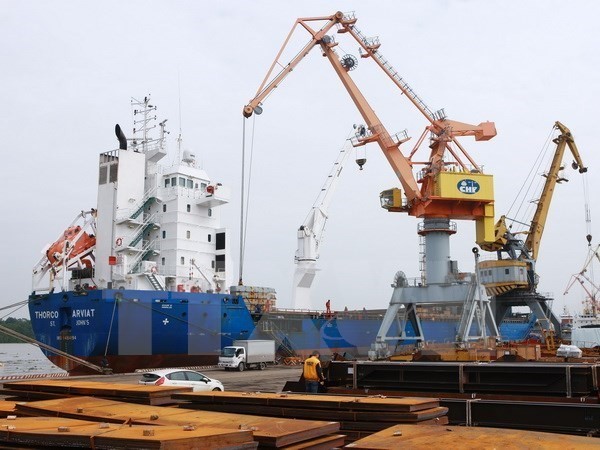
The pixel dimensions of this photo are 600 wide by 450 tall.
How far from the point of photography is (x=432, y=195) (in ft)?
90.8

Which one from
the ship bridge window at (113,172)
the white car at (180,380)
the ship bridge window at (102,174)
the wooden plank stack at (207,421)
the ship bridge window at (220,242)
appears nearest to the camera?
the wooden plank stack at (207,421)

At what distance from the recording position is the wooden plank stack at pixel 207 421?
4.62 m

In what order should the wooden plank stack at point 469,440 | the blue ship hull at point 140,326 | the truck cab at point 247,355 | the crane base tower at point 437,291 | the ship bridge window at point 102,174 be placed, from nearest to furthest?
the wooden plank stack at point 469,440
the crane base tower at point 437,291
the blue ship hull at point 140,326
the truck cab at point 247,355
the ship bridge window at point 102,174

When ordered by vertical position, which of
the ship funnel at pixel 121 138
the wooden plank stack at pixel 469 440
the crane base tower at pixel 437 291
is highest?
the ship funnel at pixel 121 138

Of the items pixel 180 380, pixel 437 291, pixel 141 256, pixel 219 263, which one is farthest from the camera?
pixel 219 263

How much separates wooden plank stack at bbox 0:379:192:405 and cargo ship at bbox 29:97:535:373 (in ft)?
60.0

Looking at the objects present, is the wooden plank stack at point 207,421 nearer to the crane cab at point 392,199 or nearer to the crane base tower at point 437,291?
the crane base tower at point 437,291

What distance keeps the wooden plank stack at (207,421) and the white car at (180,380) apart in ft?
28.6

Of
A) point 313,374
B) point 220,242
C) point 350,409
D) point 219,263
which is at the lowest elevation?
point 313,374

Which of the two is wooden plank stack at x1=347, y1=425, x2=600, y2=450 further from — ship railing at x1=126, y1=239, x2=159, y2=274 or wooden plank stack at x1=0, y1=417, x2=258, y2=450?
ship railing at x1=126, y1=239, x2=159, y2=274

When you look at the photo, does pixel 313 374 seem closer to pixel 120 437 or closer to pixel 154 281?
pixel 120 437

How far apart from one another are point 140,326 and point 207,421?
2426 cm

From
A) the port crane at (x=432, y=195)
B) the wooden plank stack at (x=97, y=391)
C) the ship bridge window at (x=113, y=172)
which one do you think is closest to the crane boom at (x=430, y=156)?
the port crane at (x=432, y=195)

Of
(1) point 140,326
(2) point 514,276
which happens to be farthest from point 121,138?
(2) point 514,276
